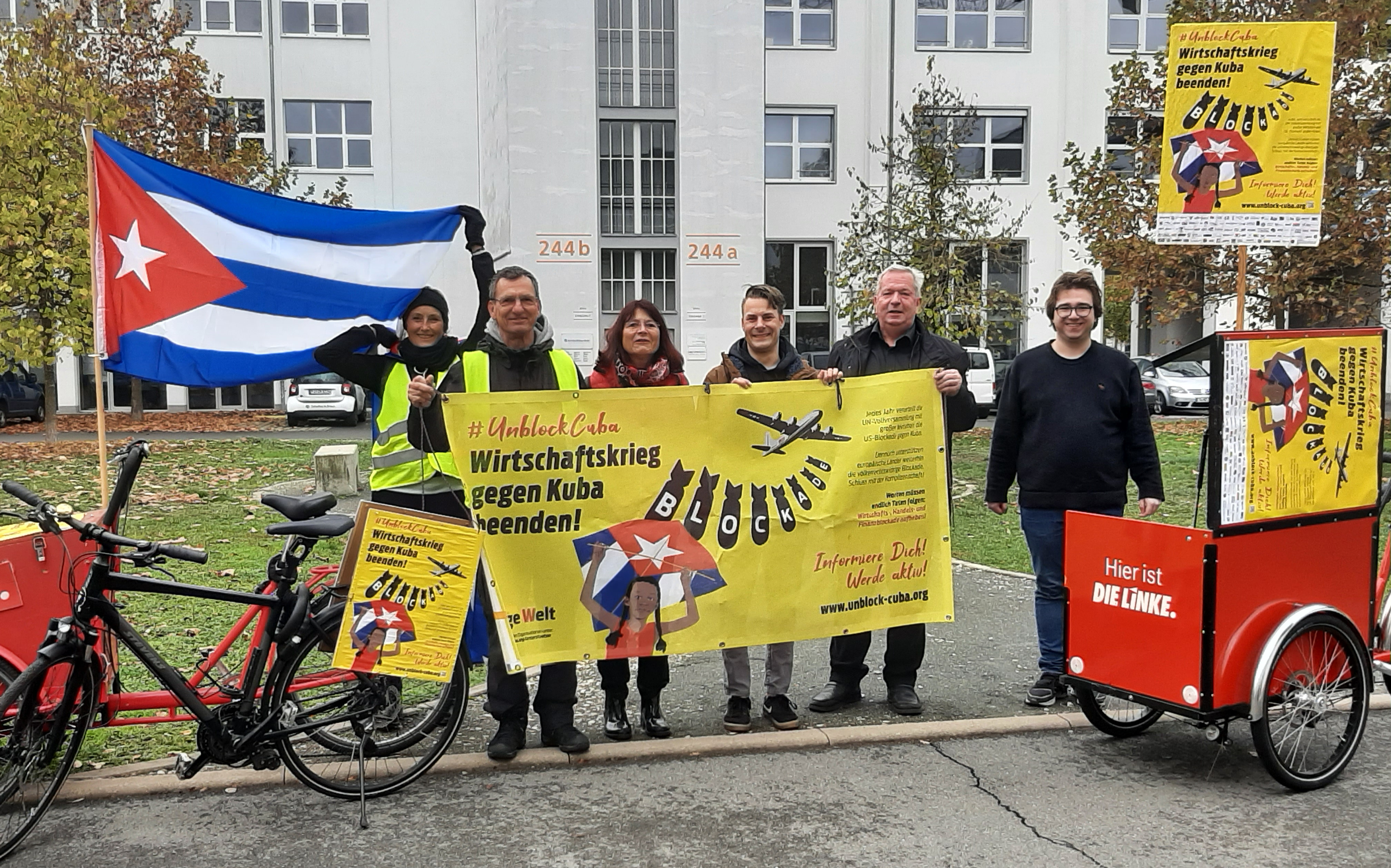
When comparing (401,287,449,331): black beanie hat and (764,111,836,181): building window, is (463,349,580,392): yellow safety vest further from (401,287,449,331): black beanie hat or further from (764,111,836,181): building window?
(764,111,836,181): building window

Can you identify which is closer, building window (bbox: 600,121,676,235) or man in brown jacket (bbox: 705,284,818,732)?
man in brown jacket (bbox: 705,284,818,732)

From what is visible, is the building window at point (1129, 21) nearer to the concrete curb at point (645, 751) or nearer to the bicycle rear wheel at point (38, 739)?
the concrete curb at point (645, 751)

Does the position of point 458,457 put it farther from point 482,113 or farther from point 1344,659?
point 482,113

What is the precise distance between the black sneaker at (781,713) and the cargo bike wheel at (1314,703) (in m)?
1.98

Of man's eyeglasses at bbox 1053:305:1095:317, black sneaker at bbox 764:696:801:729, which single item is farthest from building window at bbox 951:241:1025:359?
black sneaker at bbox 764:696:801:729

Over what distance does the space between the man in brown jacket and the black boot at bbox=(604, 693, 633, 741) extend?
483mm

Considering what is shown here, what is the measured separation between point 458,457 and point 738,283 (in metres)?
24.0

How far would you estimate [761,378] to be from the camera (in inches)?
214

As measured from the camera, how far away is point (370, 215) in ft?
18.1

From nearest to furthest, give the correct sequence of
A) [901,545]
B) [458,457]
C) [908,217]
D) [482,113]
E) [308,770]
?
[308,770], [458,457], [901,545], [908,217], [482,113]

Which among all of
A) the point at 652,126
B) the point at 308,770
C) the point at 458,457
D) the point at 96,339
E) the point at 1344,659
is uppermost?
the point at 652,126

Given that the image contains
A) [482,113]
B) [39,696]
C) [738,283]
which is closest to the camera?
[39,696]

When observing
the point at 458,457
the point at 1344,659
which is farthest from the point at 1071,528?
the point at 458,457

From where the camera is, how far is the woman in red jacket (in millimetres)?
5223
